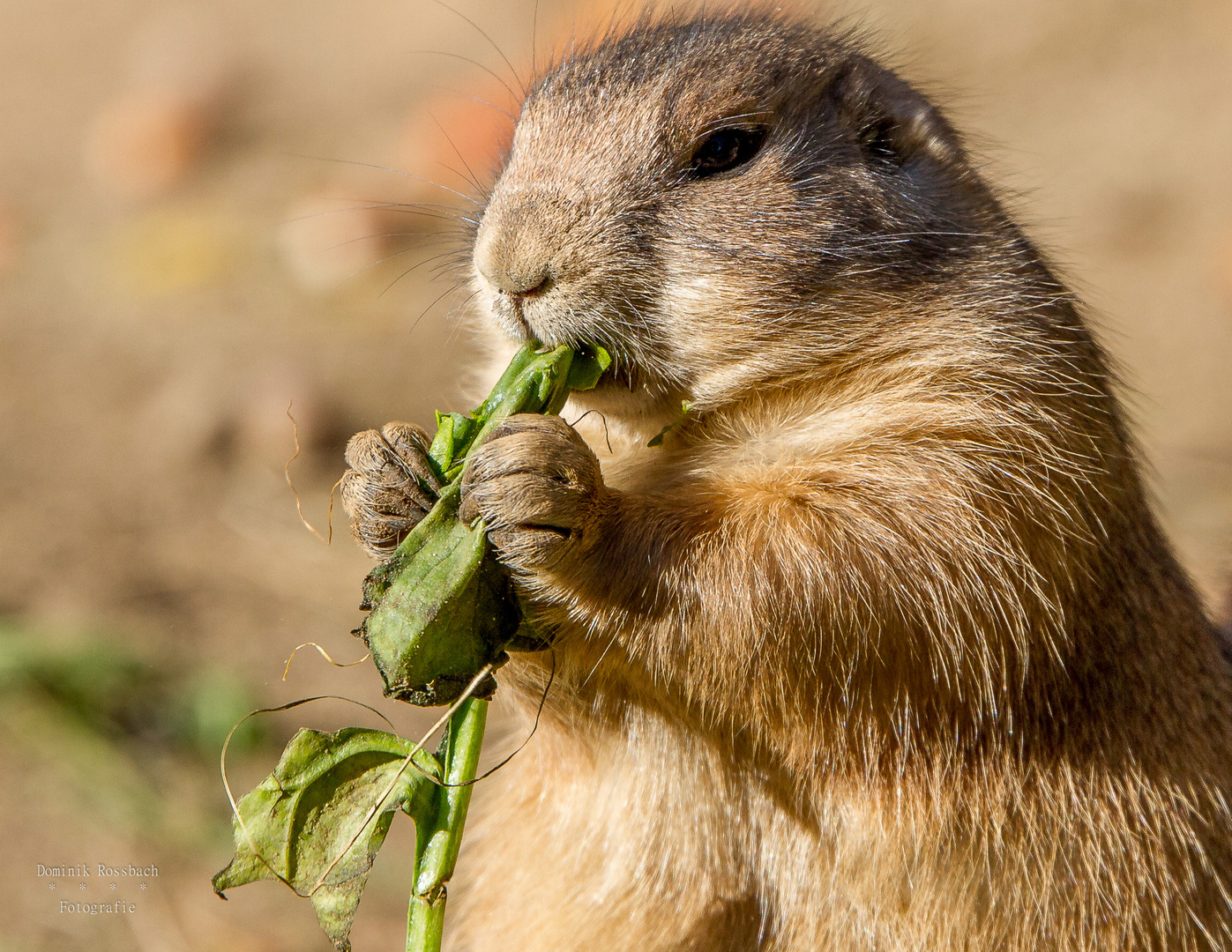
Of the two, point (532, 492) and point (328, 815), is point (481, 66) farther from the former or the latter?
point (328, 815)

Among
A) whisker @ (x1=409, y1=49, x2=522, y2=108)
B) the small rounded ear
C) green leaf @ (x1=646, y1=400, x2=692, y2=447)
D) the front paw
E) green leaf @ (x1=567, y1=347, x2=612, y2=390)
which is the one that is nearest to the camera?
the front paw

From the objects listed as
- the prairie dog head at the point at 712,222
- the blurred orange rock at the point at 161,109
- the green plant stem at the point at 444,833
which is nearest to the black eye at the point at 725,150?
the prairie dog head at the point at 712,222

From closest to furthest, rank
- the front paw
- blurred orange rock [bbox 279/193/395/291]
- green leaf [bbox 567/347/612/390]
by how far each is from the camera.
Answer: the front paw
green leaf [bbox 567/347/612/390]
blurred orange rock [bbox 279/193/395/291]

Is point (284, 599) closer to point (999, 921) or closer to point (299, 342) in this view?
point (299, 342)

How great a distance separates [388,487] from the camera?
3.20m

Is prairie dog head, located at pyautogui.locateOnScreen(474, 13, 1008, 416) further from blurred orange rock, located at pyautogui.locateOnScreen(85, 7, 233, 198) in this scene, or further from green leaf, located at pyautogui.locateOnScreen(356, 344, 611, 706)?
blurred orange rock, located at pyautogui.locateOnScreen(85, 7, 233, 198)

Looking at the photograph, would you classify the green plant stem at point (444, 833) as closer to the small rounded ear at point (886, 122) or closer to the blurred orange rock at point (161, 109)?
the small rounded ear at point (886, 122)

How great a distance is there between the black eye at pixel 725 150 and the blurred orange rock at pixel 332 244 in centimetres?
599

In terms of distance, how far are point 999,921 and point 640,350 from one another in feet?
6.98

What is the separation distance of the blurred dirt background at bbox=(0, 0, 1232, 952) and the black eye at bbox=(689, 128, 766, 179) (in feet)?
4.34

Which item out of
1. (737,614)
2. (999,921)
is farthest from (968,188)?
(999,921)

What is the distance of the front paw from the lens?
295 centimetres

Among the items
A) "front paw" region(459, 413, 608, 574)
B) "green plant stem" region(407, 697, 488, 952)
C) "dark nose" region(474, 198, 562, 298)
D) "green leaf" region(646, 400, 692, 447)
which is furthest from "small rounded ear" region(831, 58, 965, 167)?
"green plant stem" region(407, 697, 488, 952)

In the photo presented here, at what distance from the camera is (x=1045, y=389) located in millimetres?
3791
